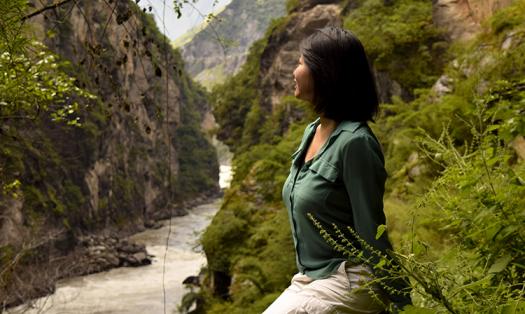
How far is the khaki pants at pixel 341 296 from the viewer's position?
5.09 feet

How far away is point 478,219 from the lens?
1.65 meters

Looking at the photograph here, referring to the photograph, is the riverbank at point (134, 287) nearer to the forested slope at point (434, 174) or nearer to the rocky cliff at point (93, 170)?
the rocky cliff at point (93, 170)

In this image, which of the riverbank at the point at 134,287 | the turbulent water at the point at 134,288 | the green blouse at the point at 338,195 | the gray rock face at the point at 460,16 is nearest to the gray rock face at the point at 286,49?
the turbulent water at the point at 134,288

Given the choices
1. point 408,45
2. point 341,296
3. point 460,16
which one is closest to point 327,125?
point 341,296

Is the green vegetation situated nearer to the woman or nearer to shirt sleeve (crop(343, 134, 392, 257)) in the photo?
the woman

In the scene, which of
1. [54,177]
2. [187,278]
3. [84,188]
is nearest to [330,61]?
[187,278]

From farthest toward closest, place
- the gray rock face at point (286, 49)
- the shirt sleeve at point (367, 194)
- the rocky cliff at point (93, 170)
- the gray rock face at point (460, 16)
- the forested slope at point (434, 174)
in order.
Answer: the rocky cliff at point (93, 170) < the gray rock face at point (286, 49) < the gray rock face at point (460, 16) < the forested slope at point (434, 174) < the shirt sleeve at point (367, 194)

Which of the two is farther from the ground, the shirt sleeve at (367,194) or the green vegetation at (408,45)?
the shirt sleeve at (367,194)

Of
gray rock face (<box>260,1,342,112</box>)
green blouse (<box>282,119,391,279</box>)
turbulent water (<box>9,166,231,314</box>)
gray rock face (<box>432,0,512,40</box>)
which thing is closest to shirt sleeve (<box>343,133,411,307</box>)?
green blouse (<box>282,119,391,279</box>)

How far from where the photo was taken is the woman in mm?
1528

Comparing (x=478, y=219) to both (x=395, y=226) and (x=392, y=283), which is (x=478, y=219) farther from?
(x=395, y=226)

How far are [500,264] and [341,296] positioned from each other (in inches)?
18.8

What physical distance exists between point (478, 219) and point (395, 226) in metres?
4.07

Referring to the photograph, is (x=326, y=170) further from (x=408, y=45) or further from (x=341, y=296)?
(x=408, y=45)
